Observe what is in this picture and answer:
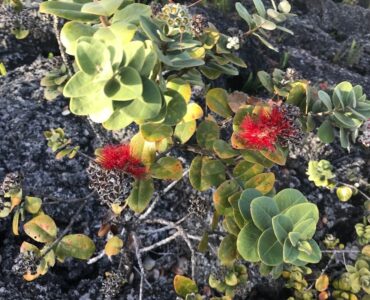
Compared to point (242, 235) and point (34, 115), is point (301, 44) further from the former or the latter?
point (242, 235)

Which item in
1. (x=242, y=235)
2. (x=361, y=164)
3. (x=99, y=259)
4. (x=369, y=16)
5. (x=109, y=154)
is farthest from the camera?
(x=369, y=16)

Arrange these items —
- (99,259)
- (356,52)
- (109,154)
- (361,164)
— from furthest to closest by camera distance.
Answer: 1. (356,52)
2. (361,164)
3. (99,259)
4. (109,154)

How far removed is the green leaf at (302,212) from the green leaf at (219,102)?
0.37m

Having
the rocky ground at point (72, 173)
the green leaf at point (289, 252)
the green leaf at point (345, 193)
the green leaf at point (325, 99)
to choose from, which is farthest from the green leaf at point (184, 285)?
the green leaf at point (345, 193)

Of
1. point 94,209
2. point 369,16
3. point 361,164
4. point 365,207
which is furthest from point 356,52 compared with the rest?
point 94,209

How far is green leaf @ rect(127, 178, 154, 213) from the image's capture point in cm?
114

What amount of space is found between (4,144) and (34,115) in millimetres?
182

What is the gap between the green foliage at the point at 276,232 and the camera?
3.16ft

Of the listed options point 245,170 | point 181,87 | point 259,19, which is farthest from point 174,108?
point 259,19

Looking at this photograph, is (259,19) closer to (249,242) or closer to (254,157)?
(254,157)

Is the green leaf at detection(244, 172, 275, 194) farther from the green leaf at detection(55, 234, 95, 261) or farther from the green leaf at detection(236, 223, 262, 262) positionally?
the green leaf at detection(55, 234, 95, 261)

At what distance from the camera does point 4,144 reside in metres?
1.67

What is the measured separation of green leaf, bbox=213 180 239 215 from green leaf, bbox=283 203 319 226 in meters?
0.18

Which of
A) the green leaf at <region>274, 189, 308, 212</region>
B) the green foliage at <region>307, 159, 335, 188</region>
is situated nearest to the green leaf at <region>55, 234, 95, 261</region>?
the green leaf at <region>274, 189, 308, 212</region>
